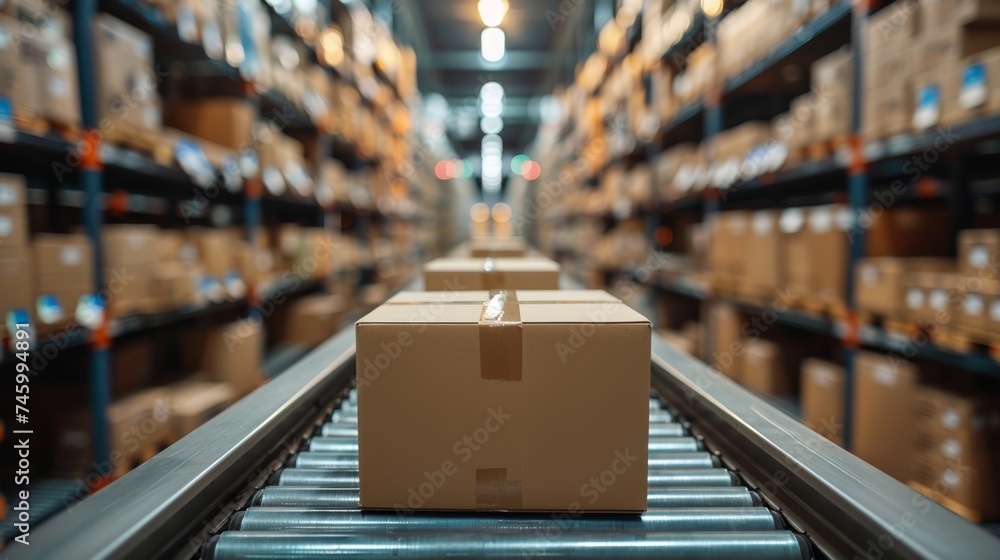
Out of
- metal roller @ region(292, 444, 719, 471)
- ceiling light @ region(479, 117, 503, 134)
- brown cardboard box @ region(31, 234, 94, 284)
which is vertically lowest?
metal roller @ region(292, 444, 719, 471)

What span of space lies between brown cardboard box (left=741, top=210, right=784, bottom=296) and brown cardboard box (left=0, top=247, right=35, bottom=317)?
317 cm

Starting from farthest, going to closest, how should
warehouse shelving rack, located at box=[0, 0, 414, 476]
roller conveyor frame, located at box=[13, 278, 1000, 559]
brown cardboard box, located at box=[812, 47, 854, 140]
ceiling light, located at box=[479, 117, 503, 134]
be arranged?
1. ceiling light, located at box=[479, 117, 503, 134]
2. brown cardboard box, located at box=[812, 47, 854, 140]
3. warehouse shelving rack, located at box=[0, 0, 414, 476]
4. roller conveyor frame, located at box=[13, 278, 1000, 559]

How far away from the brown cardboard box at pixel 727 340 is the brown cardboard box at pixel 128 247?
3197 millimetres

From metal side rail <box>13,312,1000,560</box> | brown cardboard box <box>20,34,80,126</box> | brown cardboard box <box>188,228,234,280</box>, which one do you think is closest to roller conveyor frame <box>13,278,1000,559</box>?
metal side rail <box>13,312,1000,560</box>

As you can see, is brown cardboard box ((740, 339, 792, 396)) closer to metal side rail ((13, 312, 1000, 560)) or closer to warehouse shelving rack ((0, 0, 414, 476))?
metal side rail ((13, 312, 1000, 560))

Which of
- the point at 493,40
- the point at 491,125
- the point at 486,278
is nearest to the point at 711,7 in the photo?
the point at 486,278

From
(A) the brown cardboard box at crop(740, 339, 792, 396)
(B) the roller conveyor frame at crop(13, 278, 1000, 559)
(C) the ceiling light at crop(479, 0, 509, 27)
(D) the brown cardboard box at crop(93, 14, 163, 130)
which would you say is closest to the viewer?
(B) the roller conveyor frame at crop(13, 278, 1000, 559)

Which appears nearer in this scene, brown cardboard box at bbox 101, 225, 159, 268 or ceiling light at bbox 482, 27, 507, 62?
brown cardboard box at bbox 101, 225, 159, 268

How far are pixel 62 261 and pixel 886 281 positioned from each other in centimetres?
304

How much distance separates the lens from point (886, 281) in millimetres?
2186

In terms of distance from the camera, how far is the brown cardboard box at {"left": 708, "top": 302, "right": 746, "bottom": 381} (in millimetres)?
3555

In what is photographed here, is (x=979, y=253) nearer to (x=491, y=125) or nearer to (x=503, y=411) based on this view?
(x=503, y=411)

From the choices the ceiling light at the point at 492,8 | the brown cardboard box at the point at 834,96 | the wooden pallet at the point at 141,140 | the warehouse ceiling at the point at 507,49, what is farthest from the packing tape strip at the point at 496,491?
the warehouse ceiling at the point at 507,49

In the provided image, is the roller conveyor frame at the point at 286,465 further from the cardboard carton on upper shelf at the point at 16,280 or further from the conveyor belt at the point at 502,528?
the cardboard carton on upper shelf at the point at 16,280
